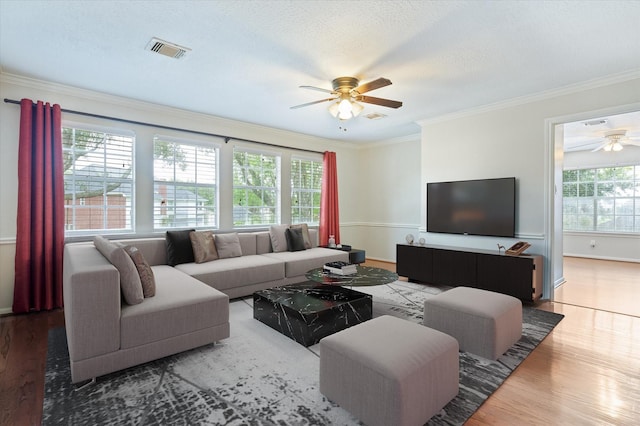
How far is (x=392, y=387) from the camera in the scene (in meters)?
1.56

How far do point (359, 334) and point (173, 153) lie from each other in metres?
4.00

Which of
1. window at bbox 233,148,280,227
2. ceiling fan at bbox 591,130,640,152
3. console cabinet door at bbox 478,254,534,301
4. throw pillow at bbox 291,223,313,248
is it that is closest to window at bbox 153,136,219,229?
window at bbox 233,148,280,227

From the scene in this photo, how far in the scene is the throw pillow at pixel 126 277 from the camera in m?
2.33

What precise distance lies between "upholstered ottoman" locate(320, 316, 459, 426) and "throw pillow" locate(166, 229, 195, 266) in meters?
2.78

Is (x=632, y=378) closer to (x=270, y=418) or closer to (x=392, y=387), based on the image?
(x=392, y=387)

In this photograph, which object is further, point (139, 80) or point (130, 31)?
point (139, 80)

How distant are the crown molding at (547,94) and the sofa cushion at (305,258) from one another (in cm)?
270

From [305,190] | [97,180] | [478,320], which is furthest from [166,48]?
[305,190]

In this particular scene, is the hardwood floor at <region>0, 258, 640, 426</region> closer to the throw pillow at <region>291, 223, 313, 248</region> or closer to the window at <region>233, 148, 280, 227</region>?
the window at <region>233, 148, 280, 227</region>

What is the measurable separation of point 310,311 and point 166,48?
2.66 metres

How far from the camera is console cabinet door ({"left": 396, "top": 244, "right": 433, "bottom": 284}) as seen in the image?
4.76 meters

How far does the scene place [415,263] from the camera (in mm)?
4926

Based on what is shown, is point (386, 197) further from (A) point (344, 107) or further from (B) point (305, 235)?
(A) point (344, 107)

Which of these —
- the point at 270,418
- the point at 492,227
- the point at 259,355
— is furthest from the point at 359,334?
the point at 492,227
